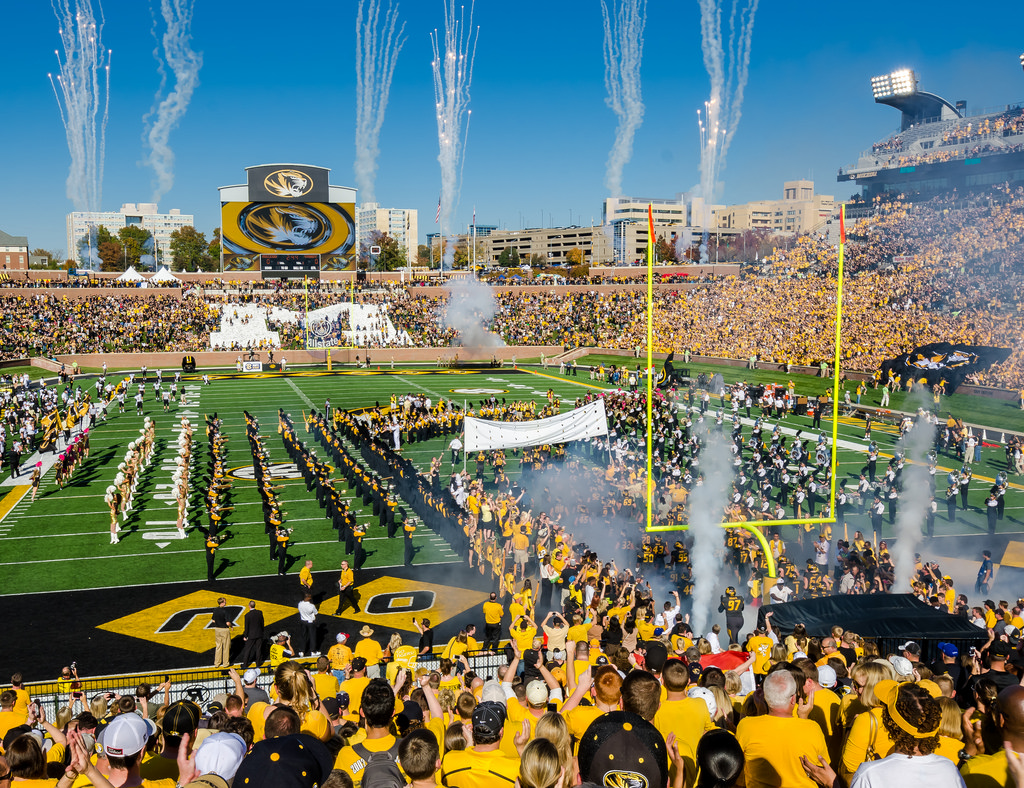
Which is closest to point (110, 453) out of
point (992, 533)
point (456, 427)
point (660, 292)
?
point (456, 427)

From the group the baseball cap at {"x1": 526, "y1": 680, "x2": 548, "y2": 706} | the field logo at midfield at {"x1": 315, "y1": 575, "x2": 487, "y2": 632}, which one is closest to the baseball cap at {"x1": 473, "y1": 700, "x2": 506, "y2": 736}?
the baseball cap at {"x1": 526, "y1": 680, "x2": 548, "y2": 706}

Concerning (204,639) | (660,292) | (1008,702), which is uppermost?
(660,292)

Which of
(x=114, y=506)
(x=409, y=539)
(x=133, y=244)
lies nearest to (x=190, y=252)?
(x=133, y=244)

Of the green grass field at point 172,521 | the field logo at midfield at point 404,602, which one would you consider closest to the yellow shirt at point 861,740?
the field logo at midfield at point 404,602

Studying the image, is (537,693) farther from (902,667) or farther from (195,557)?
(195,557)

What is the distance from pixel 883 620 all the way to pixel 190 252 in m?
129

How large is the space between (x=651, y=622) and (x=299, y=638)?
5.47 metres

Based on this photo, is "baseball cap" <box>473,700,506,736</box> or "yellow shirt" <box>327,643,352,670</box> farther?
"yellow shirt" <box>327,643,352,670</box>

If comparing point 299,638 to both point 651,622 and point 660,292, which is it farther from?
point 660,292

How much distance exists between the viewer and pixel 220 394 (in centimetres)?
3694

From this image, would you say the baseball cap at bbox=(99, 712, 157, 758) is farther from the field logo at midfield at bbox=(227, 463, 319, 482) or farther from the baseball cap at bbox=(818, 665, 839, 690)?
the field logo at midfield at bbox=(227, 463, 319, 482)

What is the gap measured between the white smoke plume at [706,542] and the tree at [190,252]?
112 m

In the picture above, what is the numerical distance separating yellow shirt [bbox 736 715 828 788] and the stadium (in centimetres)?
3

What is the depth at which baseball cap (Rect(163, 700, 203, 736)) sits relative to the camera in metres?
4.24
